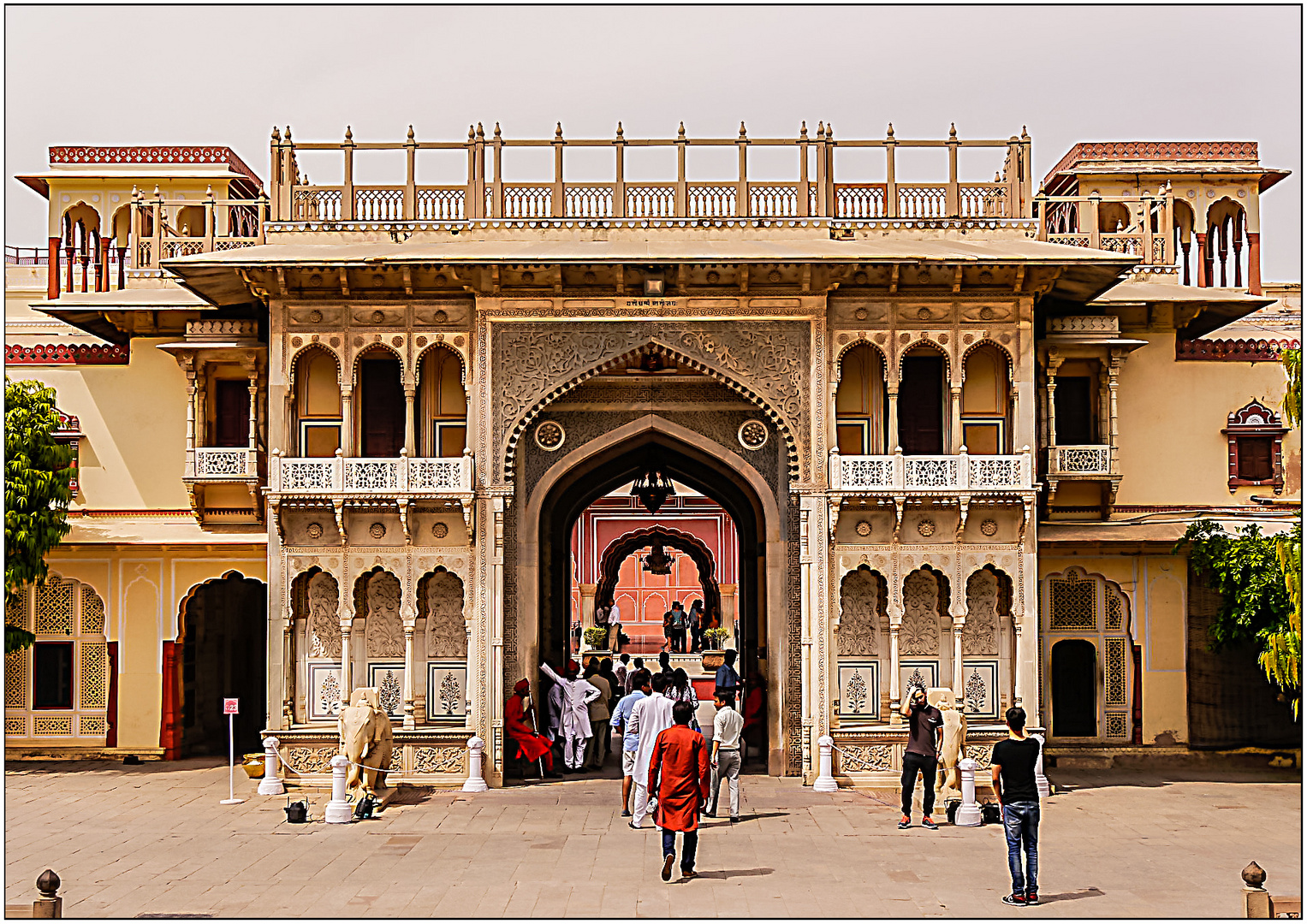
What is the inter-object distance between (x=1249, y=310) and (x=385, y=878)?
1482 centimetres

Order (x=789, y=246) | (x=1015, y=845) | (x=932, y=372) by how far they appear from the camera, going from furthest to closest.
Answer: (x=932, y=372) → (x=789, y=246) → (x=1015, y=845)

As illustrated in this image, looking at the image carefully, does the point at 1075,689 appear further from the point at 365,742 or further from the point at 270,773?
the point at 270,773

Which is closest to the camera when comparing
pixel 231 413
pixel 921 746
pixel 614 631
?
pixel 921 746

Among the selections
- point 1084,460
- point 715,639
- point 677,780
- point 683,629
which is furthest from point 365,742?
point 683,629

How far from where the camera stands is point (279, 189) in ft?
58.3

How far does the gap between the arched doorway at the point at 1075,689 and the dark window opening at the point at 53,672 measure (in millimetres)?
15123

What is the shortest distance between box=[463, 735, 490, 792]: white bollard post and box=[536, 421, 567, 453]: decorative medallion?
4079mm

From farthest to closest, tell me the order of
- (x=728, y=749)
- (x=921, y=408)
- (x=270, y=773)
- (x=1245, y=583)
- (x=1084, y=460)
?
(x=1084, y=460), (x=921, y=408), (x=1245, y=583), (x=270, y=773), (x=728, y=749)

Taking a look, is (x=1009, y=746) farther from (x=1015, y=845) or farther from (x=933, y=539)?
(x=933, y=539)

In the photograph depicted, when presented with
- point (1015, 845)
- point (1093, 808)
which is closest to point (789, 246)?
point (1093, 808)

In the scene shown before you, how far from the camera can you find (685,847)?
10.8 m

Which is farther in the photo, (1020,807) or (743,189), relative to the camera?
(743,189)

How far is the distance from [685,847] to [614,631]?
33955mm

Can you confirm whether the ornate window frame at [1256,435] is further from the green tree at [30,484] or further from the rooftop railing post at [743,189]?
the green tree at [30,484]
